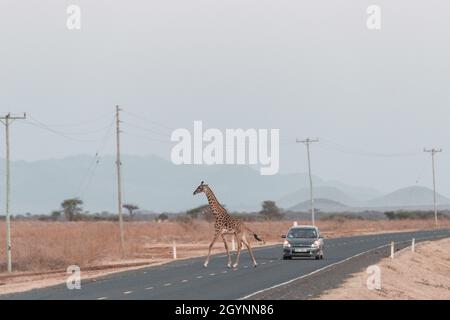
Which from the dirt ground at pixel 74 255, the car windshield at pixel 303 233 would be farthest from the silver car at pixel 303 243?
the dirt ground at pixel 74 255

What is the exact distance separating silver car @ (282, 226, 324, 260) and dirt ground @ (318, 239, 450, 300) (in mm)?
3155

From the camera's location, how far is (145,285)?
31.7m

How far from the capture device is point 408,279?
130 ft

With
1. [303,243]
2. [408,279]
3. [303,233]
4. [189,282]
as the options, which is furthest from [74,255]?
[189,282]

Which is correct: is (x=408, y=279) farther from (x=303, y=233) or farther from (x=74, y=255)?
(x=74, y=255)

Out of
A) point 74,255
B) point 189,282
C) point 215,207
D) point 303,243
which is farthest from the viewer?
point 74,255

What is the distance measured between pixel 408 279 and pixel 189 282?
1087 cm

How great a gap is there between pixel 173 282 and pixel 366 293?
23.1ft

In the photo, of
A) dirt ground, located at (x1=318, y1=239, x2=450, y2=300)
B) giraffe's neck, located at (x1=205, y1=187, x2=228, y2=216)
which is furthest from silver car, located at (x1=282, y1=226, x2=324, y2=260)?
giraffe's neck, located at (x1=205, y1=187, x2=228, y2=216)

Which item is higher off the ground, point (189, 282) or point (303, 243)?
point (303, 243)

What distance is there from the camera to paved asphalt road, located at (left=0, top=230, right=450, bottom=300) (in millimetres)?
27688

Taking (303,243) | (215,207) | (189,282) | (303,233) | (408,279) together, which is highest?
(215,207)

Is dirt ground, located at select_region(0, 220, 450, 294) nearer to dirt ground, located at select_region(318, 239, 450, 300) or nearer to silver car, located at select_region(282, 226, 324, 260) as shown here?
silver car, located at select_region(282, 226, 324, 260)
